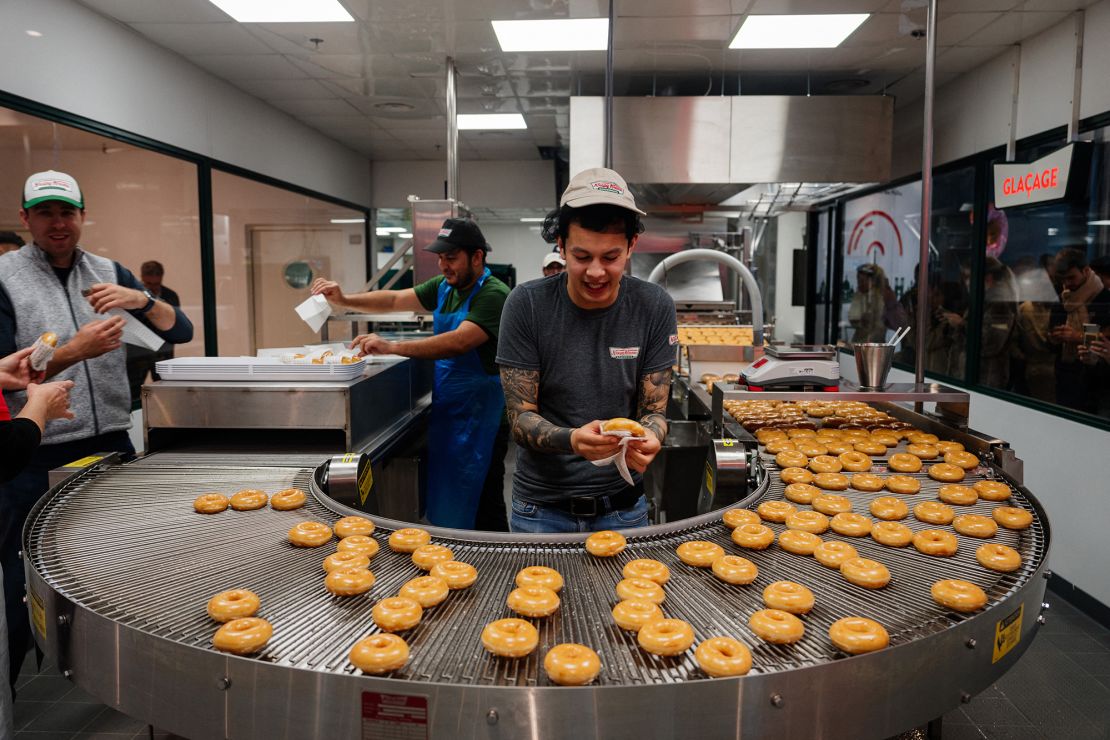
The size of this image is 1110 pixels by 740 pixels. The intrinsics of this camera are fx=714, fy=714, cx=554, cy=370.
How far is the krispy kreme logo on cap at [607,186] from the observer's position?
1.71m

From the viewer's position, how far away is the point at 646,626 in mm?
1154

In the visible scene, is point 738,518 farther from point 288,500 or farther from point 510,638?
point 288,500

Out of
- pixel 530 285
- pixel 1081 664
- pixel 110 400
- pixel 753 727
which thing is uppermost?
pixel 530 285

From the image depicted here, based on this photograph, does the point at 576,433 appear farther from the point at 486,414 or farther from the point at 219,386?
the point at 486,414

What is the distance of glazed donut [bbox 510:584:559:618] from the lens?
3.95ft

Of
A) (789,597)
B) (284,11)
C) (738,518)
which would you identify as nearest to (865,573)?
(789,597)

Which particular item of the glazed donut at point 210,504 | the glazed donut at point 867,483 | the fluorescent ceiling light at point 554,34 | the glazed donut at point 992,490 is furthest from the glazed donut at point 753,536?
the fluorescent ceiling light at point 554,34

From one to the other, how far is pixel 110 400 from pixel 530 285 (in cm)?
170

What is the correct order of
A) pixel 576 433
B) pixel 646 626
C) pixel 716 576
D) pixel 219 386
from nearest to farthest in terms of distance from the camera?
pixel 646 626, pixel 716 576, pixel 576 433, pixel 219 386

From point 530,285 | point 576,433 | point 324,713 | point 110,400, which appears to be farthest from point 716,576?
point 110,400

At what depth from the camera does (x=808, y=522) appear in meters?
1.62

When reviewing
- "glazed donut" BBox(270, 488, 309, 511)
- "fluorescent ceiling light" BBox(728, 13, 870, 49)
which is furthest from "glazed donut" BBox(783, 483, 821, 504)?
"fluorescent ceiling light" BBox(728, 13, 870, 49)

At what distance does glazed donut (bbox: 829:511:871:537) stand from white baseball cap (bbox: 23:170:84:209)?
2.53m

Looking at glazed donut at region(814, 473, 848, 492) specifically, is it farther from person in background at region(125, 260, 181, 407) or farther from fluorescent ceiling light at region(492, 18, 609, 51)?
person in background at region(125, 260, 181, 407)
